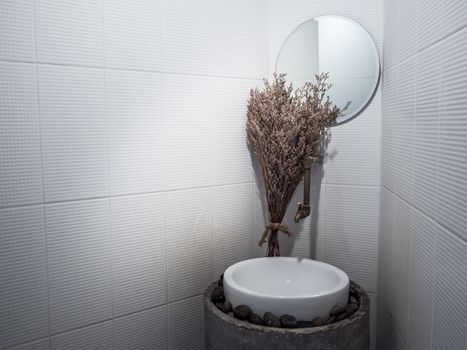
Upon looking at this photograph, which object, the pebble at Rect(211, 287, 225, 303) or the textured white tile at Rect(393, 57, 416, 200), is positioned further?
the pebble at Rect(211, 287, 225, 303)

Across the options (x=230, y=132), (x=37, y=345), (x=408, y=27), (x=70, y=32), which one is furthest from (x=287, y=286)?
(x=70, y=32)

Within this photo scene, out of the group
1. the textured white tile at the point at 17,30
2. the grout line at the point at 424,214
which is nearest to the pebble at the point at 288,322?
the grout line at the point at 424,214

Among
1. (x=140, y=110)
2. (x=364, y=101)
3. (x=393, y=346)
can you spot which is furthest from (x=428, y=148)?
(x=140, y=110)

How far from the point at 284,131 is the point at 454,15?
26.9 inches

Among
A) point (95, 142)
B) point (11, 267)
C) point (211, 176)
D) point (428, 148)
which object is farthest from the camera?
point (211, 176)

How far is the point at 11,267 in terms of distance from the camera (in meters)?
1.17

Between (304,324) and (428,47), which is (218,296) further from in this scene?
(428,47)

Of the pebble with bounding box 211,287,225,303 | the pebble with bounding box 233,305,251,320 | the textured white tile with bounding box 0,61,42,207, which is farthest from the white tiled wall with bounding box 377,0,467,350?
the textured white tile with bounding box 0,61,42,207

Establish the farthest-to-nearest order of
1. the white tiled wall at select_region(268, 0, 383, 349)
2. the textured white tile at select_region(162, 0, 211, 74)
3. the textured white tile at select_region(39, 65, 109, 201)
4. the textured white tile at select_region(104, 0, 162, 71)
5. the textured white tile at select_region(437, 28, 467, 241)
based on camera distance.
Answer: the white tiled wall at select_region(268, 0, 383, 349), the textured white tile at select_region(162, 0, 211, 74), the textured white tile at select_region(104, 0, 162, 71), the textured white tile at select_region(39, 65, 109, 201), the textured white tile at select_region(437, 28, 467, 241)

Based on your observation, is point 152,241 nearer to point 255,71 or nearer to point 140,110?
point 140,110

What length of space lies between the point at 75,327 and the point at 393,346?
1.06m

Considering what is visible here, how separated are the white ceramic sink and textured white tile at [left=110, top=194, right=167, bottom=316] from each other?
0.28 meters

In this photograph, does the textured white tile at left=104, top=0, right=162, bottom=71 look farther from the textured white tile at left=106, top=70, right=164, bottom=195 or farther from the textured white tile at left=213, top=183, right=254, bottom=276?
the textured white tile at left=213, top=183, right=254, bottom=276

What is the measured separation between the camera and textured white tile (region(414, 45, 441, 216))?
3.20 feet
